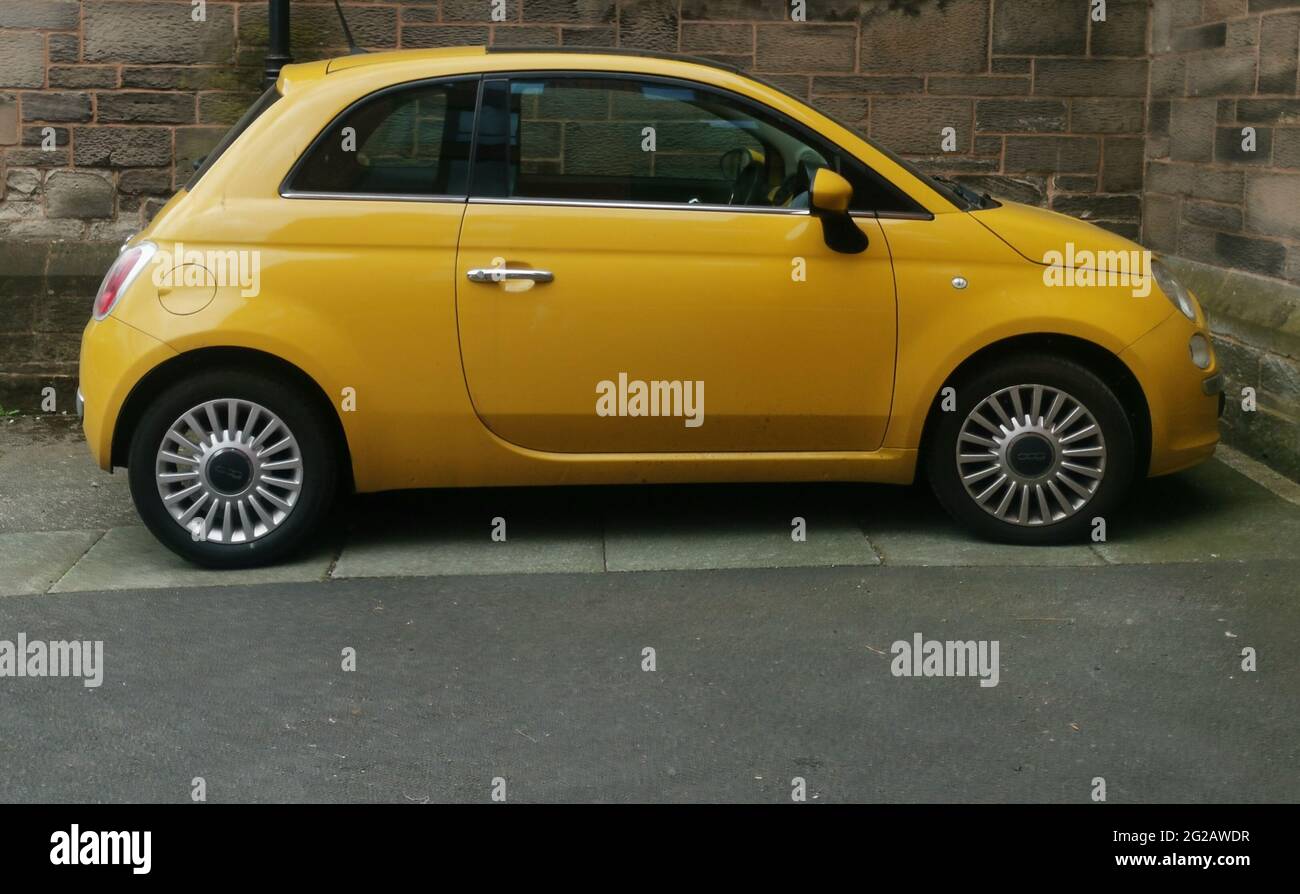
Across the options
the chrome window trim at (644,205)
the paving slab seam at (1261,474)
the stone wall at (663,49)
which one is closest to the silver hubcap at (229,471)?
the chrome window trim at (644,205)

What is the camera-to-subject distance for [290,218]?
6.43 meters

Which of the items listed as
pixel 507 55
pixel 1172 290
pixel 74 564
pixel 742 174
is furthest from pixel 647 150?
pixel 74 564

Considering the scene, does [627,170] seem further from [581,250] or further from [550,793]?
[550,793]

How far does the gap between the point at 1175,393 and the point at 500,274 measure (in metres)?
2.58

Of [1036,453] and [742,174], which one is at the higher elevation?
[742,174]

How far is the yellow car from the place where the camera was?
253 inches

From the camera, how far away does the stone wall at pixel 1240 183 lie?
8188 millimetres

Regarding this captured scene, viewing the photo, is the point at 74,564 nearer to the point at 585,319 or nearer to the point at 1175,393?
the point at 585,319

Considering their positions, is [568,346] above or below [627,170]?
below

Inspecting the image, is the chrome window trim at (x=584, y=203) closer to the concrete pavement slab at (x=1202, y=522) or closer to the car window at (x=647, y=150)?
the car window at (x=647, y=150)

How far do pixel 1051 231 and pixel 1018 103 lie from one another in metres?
3.55

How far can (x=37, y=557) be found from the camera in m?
6.82

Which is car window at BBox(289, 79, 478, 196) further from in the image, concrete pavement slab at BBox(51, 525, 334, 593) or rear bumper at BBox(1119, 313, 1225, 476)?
rear bumper at BBox(1119, 313, 1225, 476)

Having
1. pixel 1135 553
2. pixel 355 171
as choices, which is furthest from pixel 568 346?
pixel 1135 553
